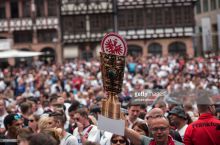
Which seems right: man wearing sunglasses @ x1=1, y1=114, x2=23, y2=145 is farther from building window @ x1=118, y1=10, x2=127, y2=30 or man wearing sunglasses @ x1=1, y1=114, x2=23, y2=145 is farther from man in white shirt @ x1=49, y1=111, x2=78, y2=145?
building window @ x1=118, y1=10, x2=127, y2=30

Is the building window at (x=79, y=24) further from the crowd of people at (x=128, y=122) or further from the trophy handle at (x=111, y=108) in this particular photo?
the trophy handle at (x=111, y=108)

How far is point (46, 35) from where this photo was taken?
48000mm

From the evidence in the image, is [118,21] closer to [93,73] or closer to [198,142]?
[93,73]

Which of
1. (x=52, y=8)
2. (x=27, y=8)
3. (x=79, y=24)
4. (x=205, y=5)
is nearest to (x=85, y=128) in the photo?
(x=205, y=5)

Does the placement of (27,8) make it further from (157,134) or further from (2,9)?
(157,134)

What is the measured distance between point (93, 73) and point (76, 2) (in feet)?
66.9

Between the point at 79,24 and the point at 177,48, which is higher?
the point at 79,24

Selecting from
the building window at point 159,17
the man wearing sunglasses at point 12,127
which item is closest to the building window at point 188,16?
the building window at point 159,17

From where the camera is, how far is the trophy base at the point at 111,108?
5.52 metres

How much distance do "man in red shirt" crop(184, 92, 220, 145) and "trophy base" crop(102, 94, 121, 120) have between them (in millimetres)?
1574

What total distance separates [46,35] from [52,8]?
7.58ft

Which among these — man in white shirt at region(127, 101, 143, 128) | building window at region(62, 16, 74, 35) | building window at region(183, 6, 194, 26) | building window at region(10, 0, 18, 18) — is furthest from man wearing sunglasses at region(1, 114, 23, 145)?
building window at region(10, 0, 18, 18)

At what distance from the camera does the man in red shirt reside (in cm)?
674

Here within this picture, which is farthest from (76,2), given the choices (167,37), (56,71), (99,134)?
(99,134)
